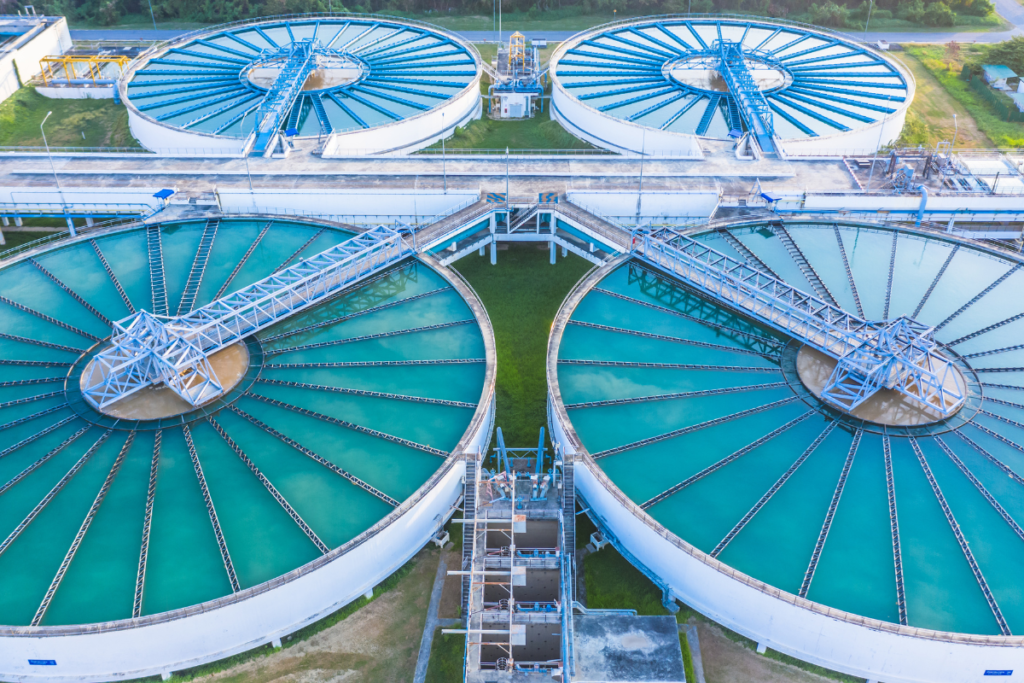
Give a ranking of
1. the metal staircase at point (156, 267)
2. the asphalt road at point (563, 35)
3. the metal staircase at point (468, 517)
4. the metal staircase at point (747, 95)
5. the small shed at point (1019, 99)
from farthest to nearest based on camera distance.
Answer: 1. the asphalt road at point (563, 35)
2. the small shed at point (1019, 99)
3. the metal staircase at point (747, 95)
4. the metal staircase at point (156, 267)
5. the metal staircase at point (468, 517)

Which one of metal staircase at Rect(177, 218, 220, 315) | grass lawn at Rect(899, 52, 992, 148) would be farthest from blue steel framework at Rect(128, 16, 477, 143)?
grass lawn at Rect(899, 52, 992, 148)

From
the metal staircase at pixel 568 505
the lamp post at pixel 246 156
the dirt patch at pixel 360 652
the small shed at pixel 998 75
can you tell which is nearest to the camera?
the dirt patch at pixel 360 652

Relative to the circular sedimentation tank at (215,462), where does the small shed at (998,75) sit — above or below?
above

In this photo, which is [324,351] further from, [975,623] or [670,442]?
[975,623]

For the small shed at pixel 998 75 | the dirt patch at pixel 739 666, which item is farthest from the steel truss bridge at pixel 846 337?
the small shed at pixel 998 75

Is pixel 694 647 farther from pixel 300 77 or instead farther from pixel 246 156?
pixel 300 77

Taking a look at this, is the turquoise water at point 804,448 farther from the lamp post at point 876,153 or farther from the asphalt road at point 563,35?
the asphalt road at point 563,35

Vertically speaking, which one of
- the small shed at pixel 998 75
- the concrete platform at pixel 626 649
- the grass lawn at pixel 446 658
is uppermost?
the small shed at pixel 998 75
